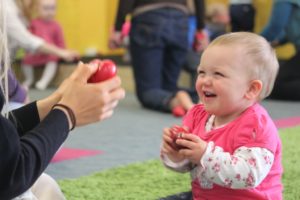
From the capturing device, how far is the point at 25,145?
2.49ft

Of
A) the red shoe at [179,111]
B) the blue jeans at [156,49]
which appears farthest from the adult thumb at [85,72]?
the blue jeans at [156,49]

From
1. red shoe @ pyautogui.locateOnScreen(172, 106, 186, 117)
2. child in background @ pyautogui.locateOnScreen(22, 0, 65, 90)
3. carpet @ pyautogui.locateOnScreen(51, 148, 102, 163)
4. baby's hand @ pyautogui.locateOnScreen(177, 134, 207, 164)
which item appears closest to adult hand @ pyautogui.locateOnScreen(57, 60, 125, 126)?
baby's hand @ pyautogui.locateOnScreen(177, 134, 207, 164)

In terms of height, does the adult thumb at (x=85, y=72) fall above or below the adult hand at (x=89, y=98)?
above

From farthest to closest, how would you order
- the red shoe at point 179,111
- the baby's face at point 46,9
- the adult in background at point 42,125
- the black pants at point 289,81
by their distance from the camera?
the baby's face at point 46,9, the black pants at point 289,81, the red shoe at point 179,111, the adult in background at point 42,125

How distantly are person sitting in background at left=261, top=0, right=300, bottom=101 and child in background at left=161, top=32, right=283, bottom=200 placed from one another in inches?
95.1

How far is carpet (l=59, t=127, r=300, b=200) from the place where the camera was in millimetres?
1299

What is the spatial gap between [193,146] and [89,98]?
20 centimetres

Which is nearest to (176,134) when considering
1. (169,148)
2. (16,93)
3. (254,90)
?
(169,148)

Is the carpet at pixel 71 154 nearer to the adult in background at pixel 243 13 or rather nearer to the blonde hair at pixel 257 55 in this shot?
the blonde hair at pixel 257 55

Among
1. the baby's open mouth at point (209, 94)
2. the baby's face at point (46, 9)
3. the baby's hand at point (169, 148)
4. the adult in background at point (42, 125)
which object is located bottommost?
the baby's face at point (46, 9)

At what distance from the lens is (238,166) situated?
35.8 inches

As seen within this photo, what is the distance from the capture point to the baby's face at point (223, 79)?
38.2 inches

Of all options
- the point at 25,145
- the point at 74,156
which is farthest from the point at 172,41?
the point at 25,145

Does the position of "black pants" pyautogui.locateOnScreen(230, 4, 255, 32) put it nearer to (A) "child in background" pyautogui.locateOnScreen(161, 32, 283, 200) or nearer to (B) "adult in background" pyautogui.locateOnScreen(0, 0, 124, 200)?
(A) "child in background" pyautogui.locateOnScreen(161, 32, 283, 200)
